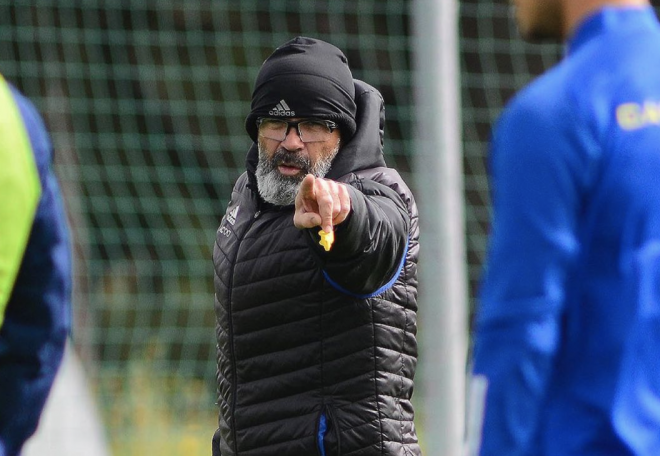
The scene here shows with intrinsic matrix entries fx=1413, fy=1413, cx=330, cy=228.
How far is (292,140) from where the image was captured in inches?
144

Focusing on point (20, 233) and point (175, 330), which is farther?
point (175, 330)

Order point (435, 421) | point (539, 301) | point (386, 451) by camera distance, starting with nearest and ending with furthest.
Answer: point (539, 301) → point (386, 451) → point (435, 421)

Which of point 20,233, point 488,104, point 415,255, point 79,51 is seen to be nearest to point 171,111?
point 79,51

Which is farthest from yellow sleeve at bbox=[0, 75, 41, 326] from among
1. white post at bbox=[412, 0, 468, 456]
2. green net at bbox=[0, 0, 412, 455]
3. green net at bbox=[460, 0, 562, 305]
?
green net at bbox=[460, 0, 562, 305]

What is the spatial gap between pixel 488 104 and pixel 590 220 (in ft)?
19.1

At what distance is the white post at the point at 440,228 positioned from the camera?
5.38 m

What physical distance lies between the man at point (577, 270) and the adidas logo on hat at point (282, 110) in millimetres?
1515

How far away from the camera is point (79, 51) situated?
8.75 metres

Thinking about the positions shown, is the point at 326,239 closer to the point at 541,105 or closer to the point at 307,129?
the point at 307,129

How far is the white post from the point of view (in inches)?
212

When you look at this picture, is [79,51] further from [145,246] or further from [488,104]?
[488,104]

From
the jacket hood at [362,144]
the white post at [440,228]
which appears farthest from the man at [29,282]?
the white post at [440,228]

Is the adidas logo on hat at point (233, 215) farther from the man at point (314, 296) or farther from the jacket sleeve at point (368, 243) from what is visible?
the jacket sleeve at point (368, 243)

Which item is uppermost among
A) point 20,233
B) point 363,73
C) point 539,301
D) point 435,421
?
point 363,73
